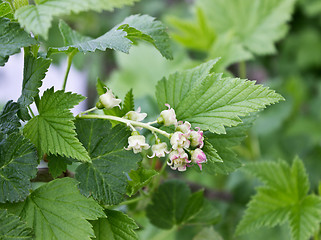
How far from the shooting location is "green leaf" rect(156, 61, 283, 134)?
1.65 feet

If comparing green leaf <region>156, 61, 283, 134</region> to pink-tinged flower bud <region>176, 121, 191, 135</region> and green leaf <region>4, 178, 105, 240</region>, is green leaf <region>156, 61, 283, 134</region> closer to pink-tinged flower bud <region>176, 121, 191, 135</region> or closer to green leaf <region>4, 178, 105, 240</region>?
pink-tinged flower bud <region>176, 121, 191, 135</region>

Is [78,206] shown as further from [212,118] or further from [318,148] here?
[318,148]

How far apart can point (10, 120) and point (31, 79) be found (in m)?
0.06

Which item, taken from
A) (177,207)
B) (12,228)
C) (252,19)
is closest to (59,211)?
(12,228)

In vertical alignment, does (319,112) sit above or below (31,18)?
below

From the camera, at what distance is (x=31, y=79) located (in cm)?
51

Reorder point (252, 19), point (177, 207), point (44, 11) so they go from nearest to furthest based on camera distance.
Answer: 1. point (44, 11)
2. point (177, 207)
3. point (252, 19)

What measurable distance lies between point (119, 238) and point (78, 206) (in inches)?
2.8

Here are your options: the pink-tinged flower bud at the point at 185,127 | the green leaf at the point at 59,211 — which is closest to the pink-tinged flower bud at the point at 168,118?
the pink-tinged flower bud at the point at 185,127

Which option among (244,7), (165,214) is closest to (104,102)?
(165,214)

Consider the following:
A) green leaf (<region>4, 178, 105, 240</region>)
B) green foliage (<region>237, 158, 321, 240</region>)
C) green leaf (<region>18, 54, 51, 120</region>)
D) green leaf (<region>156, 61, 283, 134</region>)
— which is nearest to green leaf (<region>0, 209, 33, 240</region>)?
green leaf (<region>4, 178, 105, 240</region>)

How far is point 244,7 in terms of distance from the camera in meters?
1.23

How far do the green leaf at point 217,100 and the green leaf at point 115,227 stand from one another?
0.15 metres

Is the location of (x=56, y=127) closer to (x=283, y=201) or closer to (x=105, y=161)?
(x=105, y=161)
